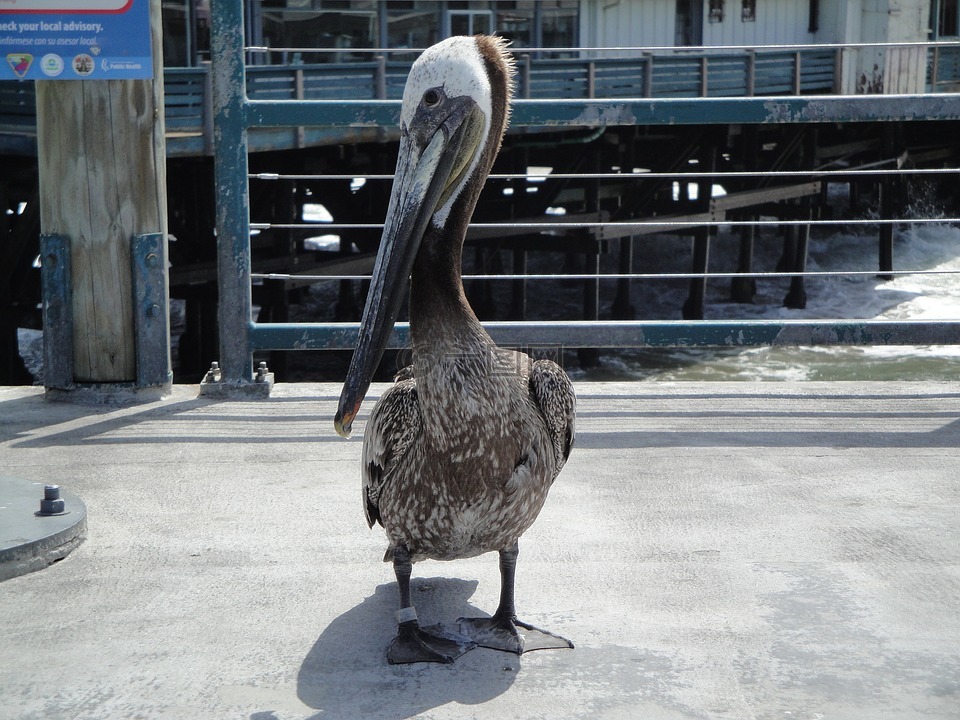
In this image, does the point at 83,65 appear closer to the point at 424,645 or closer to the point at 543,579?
the point at 543,579

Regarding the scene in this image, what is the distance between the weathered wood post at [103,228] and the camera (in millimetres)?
4887

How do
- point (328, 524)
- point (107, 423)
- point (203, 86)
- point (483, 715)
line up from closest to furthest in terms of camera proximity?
point (483, 715) → point (328, 524) → point (107, 423) → point (203, 86)

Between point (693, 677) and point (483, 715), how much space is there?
49 cm

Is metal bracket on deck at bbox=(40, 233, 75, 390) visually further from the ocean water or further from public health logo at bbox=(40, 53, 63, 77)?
the ocean water

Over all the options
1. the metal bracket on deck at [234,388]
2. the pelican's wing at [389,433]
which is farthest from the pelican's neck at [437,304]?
the metal bracket on deck at [234,388]

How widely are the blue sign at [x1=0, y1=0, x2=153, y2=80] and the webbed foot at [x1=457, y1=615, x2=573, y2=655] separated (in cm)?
301

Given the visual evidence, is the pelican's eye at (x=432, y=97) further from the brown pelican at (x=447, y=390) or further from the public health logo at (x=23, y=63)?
the public health logo at (x=23, y=63)

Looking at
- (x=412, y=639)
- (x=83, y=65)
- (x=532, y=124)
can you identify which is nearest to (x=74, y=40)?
(x=83, y=65)

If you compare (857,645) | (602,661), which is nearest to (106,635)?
(602,661)

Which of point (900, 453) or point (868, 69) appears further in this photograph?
point (868, 69)

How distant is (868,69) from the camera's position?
2458cm

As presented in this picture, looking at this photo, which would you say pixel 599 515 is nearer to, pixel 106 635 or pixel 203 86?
pixel 106 635

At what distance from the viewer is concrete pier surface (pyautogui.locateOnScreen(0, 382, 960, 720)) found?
8.44 feet

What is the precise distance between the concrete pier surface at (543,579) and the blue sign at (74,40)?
1387 mm
